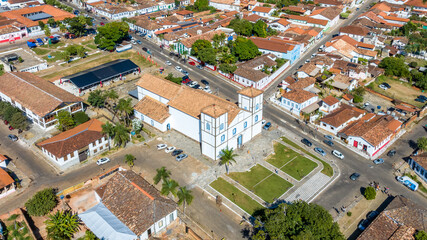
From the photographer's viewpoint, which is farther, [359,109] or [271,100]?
[271,100]

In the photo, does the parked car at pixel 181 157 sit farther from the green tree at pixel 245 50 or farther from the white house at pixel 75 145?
the green tree at pixel 245 50

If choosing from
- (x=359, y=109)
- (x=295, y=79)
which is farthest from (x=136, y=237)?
(x=295, y=79)

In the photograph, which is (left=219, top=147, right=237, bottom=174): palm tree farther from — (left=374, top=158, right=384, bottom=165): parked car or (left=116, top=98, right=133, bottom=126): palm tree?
(left=374, top=158, right=384, bottom=165): parked car

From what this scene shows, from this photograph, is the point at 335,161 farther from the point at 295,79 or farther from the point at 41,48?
the point at 41,48

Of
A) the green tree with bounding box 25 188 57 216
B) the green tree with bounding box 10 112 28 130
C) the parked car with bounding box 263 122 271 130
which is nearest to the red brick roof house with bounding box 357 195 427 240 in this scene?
the parked car with bounding box 263 122 271 130

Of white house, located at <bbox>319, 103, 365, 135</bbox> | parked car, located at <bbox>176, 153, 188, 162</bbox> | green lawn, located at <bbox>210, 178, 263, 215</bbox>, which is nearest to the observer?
green lawn, located at <bbox>210, 178, 263, 215</bbox>

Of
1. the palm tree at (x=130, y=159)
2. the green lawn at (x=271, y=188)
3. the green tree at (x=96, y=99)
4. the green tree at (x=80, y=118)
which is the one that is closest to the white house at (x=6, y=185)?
the palm tree at (x=130, y=159)

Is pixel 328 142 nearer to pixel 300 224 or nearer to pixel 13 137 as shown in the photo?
pixel 300 224
